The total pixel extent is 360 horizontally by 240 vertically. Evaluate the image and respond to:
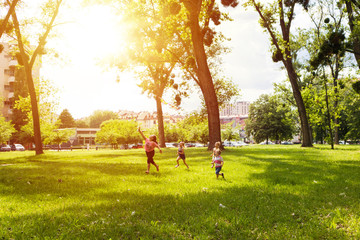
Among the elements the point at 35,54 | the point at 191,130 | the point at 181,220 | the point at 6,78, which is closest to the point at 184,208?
the point at 181,220

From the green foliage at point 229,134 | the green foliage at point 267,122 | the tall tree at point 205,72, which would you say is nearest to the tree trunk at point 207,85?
the tall tree at point 205,72

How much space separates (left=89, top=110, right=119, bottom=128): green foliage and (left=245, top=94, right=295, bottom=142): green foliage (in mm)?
75445

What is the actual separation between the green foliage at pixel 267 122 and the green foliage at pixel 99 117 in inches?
2970

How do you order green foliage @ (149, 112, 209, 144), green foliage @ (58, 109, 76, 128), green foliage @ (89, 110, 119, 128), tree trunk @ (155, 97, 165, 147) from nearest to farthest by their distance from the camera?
tree trunk @ (155, 97, 165, 147), green foliage @ (149, 112, 209, 144), green foliage @ (58, 109, 76, 128), green foliage @ (89, 110, 119, 128)

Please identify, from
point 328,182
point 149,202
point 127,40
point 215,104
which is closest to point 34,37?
point 127,40

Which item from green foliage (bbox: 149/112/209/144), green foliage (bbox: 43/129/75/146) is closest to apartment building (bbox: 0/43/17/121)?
green foliage (bbox: 43/129/75/146)

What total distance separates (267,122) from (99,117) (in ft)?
275

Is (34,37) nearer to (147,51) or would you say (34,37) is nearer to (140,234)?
(147,51)

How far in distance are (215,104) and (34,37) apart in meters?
19.8

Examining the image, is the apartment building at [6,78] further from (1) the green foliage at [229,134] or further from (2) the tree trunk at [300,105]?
(2) the tree trunk at [300,105]

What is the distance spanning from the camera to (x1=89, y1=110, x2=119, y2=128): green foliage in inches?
4742

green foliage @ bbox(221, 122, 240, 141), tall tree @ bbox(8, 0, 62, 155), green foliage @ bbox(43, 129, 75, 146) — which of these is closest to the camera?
tall tree @ bbox(8, 0, 62, 155)

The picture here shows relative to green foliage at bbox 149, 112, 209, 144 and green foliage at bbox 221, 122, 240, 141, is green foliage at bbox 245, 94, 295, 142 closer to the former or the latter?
green foliage at bbox 221, 122, 240, 141

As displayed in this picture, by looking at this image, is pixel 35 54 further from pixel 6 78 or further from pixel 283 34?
pixel 6 78
